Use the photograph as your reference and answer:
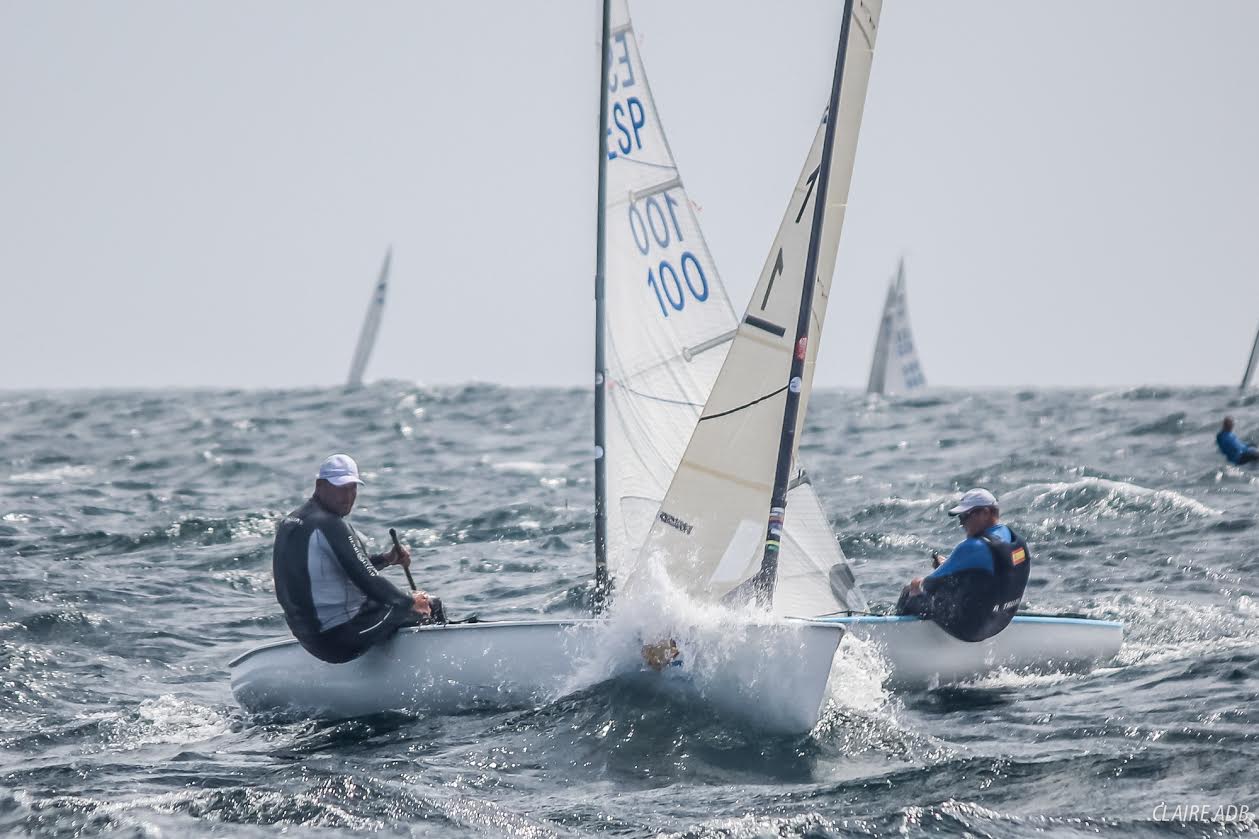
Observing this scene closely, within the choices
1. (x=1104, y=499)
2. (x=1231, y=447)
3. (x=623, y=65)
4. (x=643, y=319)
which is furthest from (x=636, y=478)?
(x=1231, y=447)

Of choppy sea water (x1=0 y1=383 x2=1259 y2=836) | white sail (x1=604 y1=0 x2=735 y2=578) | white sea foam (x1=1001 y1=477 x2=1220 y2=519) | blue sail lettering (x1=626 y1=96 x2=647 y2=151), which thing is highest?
blue sail lettering (x1=626 y1=96 x2=647 y2=151)

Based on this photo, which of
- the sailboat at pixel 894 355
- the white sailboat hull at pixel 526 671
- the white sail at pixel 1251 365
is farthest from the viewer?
the sailboat at pixel 894 355

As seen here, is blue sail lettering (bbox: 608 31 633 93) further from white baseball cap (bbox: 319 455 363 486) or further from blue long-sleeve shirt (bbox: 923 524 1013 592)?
blue long-sleeve shirt (bbox: 923 524 1013 592)

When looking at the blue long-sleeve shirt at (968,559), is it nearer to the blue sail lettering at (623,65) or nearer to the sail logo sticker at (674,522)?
the sail logo sticker at (674,522)

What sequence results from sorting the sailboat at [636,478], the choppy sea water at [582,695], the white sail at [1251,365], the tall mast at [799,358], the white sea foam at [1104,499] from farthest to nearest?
the white sail at [1251,365] → the white sea foam at [1104,499] → the tall mast at [799,358] → the sailboat at [636,478] → the choppy sea water at [582,695]

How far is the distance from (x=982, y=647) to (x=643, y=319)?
286 centimetres

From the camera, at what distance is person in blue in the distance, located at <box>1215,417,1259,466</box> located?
1427cm

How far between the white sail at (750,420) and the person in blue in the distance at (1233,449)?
9277 millimetres

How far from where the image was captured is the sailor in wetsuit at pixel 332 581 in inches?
260

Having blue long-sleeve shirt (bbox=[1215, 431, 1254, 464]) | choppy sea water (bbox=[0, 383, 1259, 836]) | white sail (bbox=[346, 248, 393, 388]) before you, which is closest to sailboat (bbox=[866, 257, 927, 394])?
white sail (bbox=[346, 248, 393, 388])

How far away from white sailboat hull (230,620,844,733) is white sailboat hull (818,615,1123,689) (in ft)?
3.13

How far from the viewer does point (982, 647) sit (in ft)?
23.7

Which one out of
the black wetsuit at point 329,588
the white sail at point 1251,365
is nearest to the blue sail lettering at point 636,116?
the black wetsuit at point 329,588

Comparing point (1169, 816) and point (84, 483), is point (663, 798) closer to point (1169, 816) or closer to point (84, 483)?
point (1169, 816)
